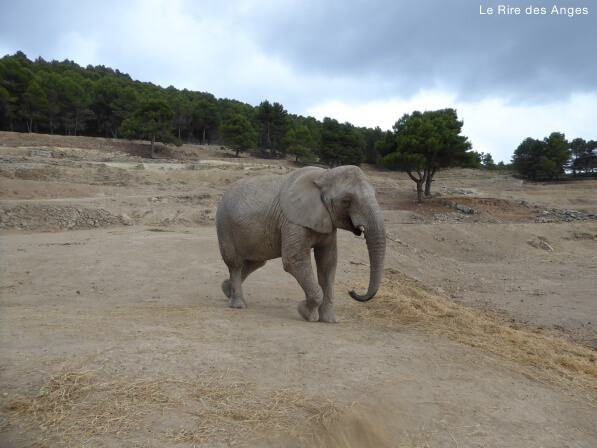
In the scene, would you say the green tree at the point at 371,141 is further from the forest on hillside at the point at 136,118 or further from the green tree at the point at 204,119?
the green tree at the point at 204,119

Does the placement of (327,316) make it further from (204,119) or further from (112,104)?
(204,119)

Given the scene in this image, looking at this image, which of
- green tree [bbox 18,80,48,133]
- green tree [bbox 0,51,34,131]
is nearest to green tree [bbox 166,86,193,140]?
green tree [bbox 18,80,48,133]

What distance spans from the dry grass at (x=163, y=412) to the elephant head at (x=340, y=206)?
8.47 feet

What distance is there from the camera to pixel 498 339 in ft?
20.5

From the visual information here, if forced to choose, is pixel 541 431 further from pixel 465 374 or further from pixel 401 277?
pixel 401 277

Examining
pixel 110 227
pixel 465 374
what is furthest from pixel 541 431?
pixel 110 227

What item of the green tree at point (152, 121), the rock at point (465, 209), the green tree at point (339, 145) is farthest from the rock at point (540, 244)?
the green tree at point (152, 121)

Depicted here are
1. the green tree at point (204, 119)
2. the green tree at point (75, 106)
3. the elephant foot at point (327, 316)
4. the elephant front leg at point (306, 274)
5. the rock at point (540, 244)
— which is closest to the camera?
the elephant front leg at point (306, 274)

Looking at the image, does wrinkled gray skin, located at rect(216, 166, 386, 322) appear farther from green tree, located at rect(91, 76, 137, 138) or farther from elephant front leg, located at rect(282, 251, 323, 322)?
green tree, located at rect(91, 76, 137, 138)

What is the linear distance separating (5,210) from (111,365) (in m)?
14.3

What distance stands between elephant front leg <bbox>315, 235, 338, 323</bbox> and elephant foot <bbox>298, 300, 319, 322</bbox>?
0.16m

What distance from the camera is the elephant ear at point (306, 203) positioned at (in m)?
6.11

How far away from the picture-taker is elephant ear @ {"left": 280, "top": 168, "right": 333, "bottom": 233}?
6105 millimetres

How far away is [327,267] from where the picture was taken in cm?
677
